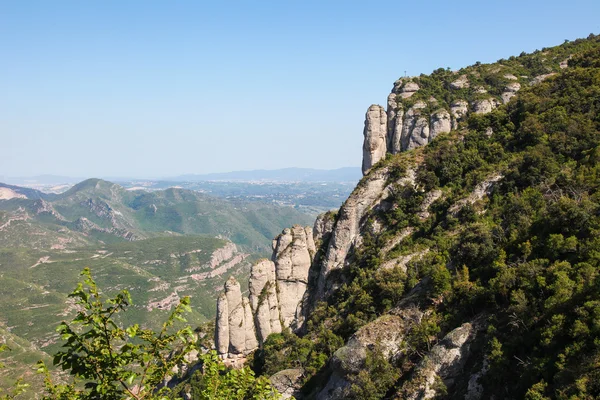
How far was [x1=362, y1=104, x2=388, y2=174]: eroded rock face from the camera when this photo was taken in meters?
64.1

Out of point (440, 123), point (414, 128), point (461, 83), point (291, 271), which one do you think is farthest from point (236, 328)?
point (461, 83)

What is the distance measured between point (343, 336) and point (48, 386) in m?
32.2

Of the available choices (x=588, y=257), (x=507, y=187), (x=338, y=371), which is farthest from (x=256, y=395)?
(x=507, y=187)

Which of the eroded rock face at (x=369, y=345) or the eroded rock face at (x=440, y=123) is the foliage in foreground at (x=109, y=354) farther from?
the eroded rock face at (x=440, y=123)

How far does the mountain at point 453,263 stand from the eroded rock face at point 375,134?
0.75 feet

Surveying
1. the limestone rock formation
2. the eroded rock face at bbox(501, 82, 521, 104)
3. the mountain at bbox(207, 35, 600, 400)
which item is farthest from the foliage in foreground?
the limestone rock formation

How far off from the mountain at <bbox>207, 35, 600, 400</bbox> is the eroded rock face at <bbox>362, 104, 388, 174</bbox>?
23 centimetres

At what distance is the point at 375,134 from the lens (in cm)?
6469

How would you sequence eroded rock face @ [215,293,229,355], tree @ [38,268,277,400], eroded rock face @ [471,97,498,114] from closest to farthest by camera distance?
tree @ [38,268,277,400]
eroded rock face @ [215,293,229,355]
eroded rock face @ [471,97,498,114]

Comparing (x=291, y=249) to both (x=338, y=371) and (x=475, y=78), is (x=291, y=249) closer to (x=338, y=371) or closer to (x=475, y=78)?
(x=338, y=371)

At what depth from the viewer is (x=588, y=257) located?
2386cm

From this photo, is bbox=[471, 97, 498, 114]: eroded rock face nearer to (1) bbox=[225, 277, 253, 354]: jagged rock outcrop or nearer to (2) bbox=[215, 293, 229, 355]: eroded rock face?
(1) bbox=[225, 277, 253, 354]: jagged rock outcrop

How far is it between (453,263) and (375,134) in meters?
34.9

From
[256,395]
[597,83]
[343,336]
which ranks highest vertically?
[597,83]
